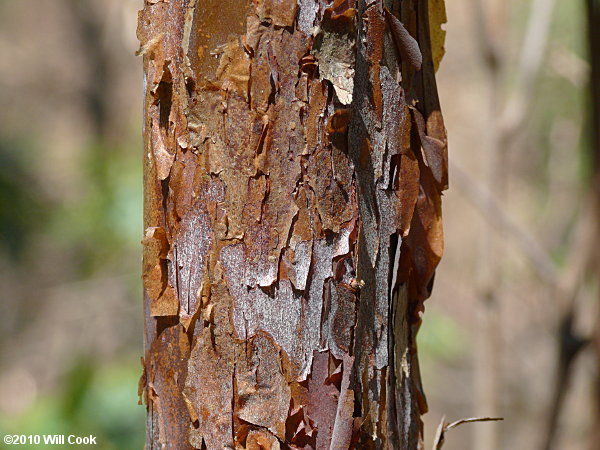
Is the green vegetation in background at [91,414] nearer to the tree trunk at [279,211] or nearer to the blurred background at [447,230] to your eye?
the blurred background at [447,230]

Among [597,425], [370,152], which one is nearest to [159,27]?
[370,152]

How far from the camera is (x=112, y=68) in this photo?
492 cm

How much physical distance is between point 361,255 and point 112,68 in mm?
4820

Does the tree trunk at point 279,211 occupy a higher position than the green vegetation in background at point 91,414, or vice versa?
the tree trunk at point 279,211

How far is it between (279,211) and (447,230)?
5.19m

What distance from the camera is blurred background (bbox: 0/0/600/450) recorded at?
1.65 meters

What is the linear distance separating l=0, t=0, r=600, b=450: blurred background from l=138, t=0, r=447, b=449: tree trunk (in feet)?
2.08

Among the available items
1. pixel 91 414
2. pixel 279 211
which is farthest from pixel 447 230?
pixel 279 211

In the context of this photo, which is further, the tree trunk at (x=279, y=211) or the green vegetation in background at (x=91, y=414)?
the green vegetation in background at (x=91, y=414)

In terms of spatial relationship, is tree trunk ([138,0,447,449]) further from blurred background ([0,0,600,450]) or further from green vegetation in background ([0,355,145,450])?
green vegetation in background ([0,355,145,450])

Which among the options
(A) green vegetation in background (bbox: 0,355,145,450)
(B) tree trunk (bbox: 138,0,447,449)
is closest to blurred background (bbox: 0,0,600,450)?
(A) green vegetation in background (bbox: 0,355,145,450)

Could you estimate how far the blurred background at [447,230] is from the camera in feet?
5.43

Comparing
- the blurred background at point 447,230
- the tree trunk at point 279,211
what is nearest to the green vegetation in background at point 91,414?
the blurred background at point 447,230

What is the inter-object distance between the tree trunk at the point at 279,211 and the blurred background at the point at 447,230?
0.63 meters
